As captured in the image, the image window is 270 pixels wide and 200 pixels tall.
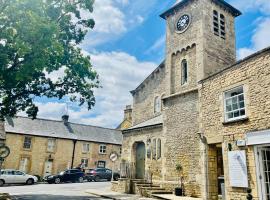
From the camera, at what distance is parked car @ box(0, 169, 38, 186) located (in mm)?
24487

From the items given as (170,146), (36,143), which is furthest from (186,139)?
(36,143)

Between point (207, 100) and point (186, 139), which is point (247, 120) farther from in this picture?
point (186, 139)

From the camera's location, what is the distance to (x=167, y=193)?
1591cm

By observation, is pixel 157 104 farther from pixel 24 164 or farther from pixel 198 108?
pixel 24 164

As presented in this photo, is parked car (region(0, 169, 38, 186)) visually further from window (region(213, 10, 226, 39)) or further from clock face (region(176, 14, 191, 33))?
window (region(213, 10, 226, 39))

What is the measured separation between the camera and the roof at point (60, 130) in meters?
34.5

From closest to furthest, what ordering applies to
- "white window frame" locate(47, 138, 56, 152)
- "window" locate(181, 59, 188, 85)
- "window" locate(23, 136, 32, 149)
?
"window" locate(181, 59, 188, 85)
"window" locate(23, 136, 32, 149)
"white window frame" locate(47, 138, 56, 152)

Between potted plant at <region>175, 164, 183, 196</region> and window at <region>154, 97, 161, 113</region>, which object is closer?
potted plant at <region>175, 164, 183, 196</region>

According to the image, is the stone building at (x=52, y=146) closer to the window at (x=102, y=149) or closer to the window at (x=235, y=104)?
the window at (x=102, y=149)

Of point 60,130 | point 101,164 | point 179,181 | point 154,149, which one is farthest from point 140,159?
point 60,130

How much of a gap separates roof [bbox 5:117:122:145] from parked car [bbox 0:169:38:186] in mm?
8993

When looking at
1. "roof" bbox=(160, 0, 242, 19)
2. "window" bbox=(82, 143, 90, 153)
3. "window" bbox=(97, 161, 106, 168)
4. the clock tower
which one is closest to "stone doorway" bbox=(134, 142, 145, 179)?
the clock tower

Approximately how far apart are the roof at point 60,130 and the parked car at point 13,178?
899cm

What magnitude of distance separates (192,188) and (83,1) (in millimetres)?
11837
